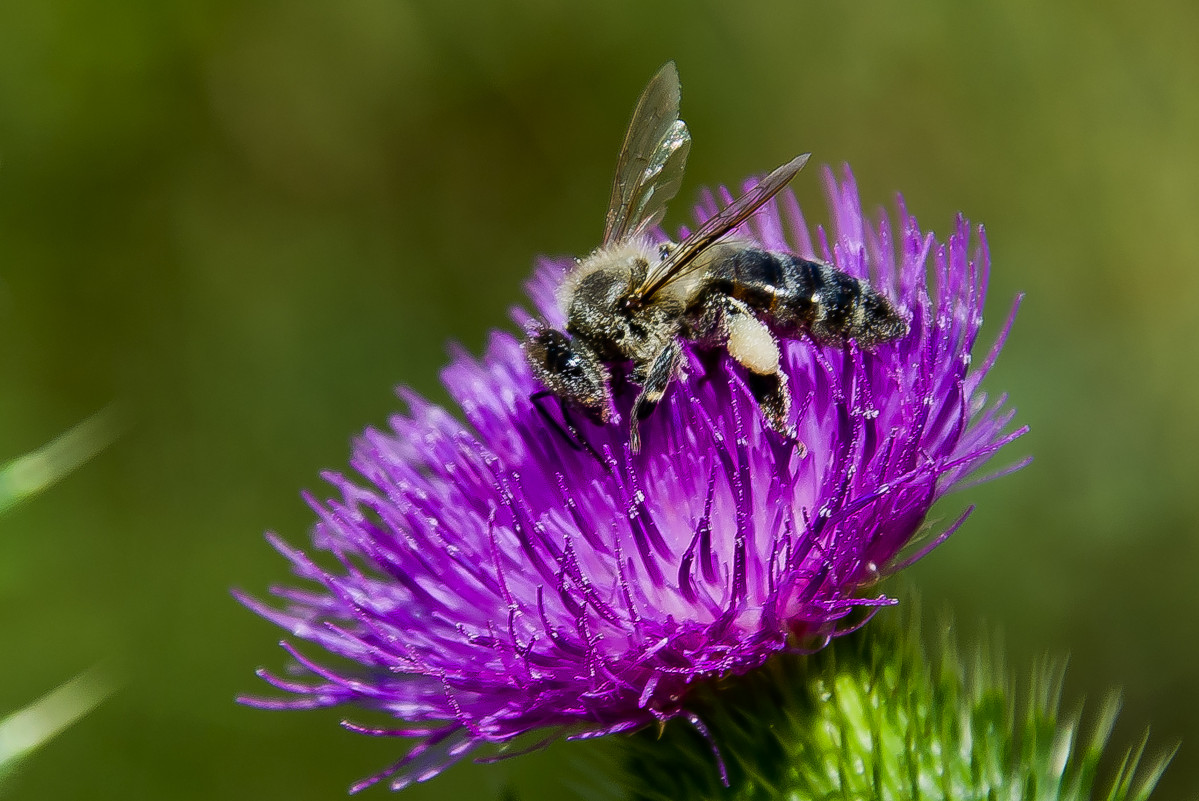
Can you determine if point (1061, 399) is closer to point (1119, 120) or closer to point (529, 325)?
point (1119, 120)

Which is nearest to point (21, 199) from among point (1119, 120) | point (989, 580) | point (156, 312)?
point (156, 312)

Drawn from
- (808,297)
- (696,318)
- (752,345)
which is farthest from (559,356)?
(808,297)

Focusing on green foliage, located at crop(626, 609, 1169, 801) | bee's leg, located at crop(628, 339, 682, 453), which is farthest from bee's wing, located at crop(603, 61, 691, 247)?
green foliage, located at crop(626, 609, 1169, 801)

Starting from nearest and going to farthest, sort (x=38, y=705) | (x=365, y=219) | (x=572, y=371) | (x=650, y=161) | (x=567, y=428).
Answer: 1. (x=572, y=371)
2. (x=567, y=428)
3. (x=38, y=705)
4. (x=650, y=161)
5. (x=365, y=219)

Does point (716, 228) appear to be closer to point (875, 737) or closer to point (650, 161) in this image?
point (650, 161)

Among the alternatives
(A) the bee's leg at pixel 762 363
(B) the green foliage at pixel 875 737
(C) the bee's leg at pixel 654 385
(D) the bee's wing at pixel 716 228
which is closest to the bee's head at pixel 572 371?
(C) the bee's leg at pixel 654 385

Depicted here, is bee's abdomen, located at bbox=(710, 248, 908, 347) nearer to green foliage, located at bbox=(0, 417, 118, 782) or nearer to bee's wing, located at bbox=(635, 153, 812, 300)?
bee's wing, located at bbox=(635, 153, 812, 300)
